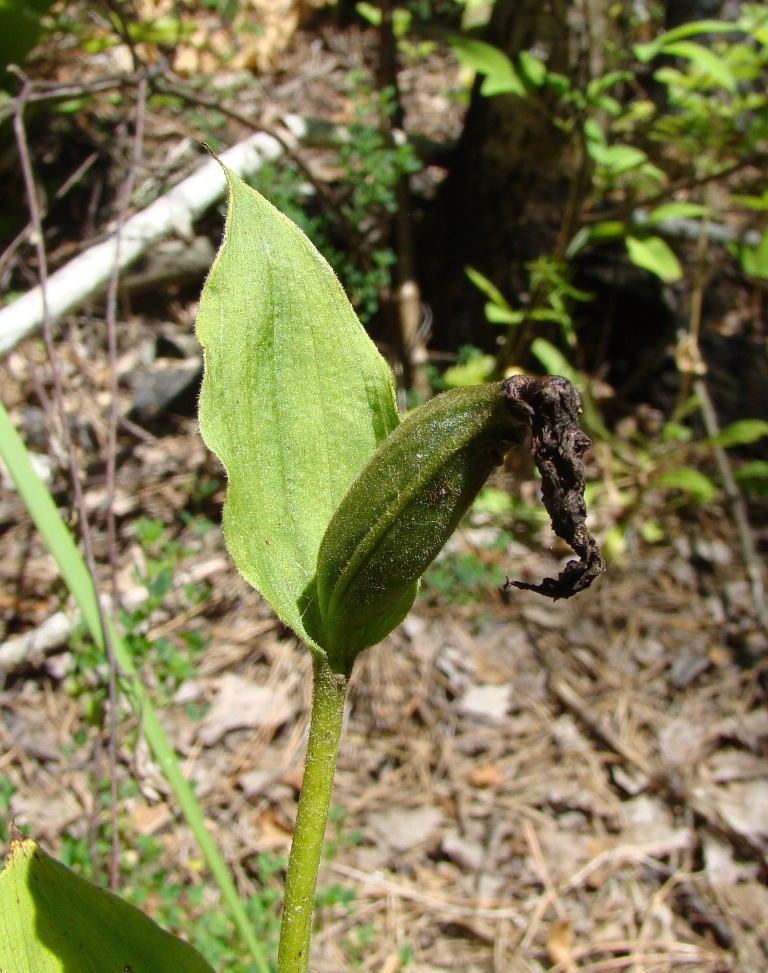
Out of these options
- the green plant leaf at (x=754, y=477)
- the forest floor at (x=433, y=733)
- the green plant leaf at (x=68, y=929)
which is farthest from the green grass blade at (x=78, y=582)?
the green plant leaf at (x=754, y=477)

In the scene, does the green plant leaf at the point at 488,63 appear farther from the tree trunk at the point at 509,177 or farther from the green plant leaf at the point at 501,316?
the green plant leaf at the point at 501,316

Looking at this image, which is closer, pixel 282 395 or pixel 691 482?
pixel 282 395

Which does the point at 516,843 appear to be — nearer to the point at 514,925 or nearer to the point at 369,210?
the point at 514,925

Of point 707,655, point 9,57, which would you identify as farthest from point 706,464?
point 9,57

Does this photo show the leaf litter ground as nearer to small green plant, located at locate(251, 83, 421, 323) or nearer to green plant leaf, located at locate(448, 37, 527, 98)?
small green plant, located at locate(251, 83, 421, 323)

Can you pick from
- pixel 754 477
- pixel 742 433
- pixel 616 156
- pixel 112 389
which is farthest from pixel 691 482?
pixel 112 389

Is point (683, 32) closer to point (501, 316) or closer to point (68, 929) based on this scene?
point (501, 316)

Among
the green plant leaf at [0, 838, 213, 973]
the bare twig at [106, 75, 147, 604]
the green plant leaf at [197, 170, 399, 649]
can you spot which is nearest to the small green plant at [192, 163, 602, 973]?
the green plant leaf at [197, 170, 399, 649]
